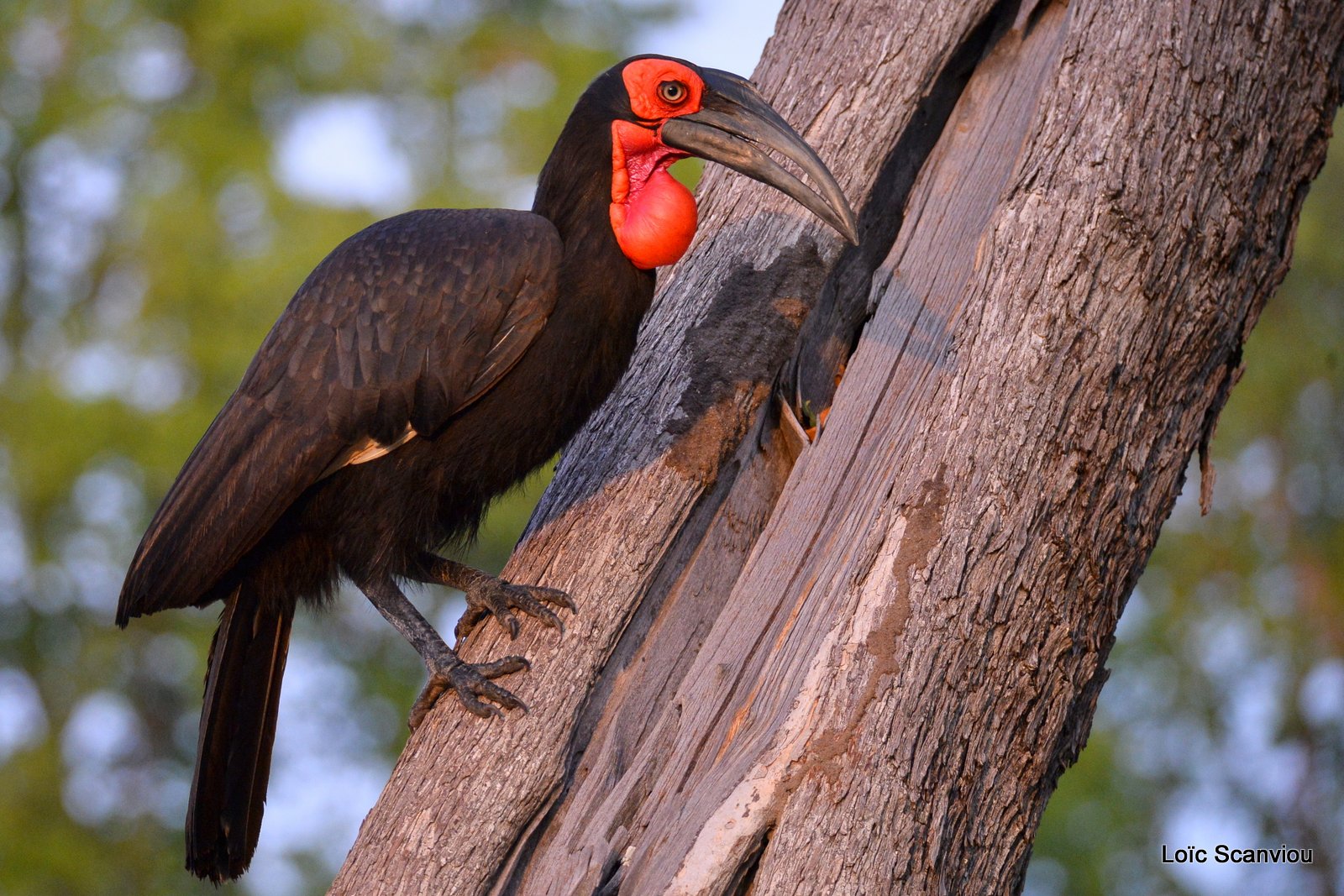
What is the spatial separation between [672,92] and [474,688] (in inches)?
55.7

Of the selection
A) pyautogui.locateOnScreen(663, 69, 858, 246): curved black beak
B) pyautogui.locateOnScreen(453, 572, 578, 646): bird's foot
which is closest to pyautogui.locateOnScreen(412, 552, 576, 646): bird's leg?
pyautogui.locateOnScreen(453, 572, 578, 646): bird's foot

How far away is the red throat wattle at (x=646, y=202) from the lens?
2852 millimetres

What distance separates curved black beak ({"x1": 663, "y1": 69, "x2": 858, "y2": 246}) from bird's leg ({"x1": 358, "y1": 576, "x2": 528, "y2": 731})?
1189 millimetres

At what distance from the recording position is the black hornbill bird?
276 cm

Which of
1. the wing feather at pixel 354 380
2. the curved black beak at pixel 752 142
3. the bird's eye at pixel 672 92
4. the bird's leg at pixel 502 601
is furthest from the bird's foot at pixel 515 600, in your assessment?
the bird's eye at pixel 672 92

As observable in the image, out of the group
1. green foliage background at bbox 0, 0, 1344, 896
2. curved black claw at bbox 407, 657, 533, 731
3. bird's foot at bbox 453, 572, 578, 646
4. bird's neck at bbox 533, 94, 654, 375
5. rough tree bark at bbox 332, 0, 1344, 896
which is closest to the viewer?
rough tree bark at bbox 332, 0, 1344, 896

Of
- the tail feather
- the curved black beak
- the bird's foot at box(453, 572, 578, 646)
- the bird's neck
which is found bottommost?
the tail feather

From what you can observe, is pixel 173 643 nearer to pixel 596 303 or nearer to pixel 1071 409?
pixel 596 303

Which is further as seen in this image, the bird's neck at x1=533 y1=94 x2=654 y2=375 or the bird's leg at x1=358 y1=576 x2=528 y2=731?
the bird's neck at x1=533 y1=94 x2=654 y2=375

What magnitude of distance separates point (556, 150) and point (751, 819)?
1.64 m

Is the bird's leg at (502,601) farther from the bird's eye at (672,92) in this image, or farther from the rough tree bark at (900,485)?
the bird's eye at (672,92)

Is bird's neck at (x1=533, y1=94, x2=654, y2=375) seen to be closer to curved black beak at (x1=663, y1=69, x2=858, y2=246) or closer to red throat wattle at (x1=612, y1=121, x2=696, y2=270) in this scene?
red throat wattle at (x1=612, y1=121, x2=696, y2=270)

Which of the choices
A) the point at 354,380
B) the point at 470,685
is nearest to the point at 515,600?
the point at 470,685

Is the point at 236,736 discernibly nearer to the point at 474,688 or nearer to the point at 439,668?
the point at 439,668
